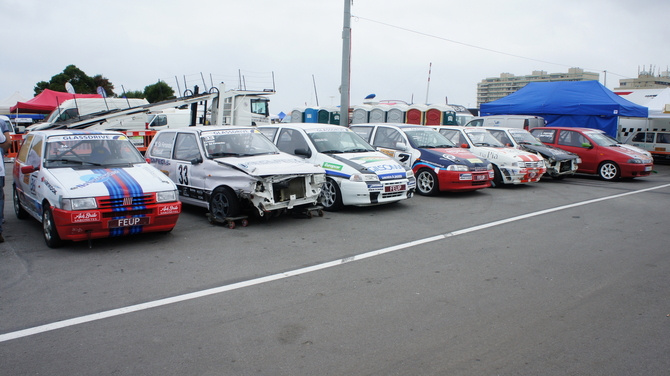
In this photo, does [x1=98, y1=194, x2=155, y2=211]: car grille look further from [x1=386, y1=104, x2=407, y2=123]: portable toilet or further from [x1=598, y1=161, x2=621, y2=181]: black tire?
[x1=386, y1=104, x2=407, y2=123]: portable toilet

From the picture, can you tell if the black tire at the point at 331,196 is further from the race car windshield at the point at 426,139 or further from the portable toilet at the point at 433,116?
the portable toilet at the point at 433,116

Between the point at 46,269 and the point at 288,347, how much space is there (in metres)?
3.60

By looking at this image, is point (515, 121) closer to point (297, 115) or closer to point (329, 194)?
point (297, 115)

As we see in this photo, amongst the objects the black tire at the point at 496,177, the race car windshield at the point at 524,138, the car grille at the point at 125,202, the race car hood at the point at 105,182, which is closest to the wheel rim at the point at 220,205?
the race car hood at the point at 105,182

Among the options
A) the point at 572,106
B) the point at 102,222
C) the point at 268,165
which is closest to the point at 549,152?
the point at 572,106

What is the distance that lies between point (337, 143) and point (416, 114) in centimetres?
1596

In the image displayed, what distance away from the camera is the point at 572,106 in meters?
21.9

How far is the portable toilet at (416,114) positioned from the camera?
81.8ft

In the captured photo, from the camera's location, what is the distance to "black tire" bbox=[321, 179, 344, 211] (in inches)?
364

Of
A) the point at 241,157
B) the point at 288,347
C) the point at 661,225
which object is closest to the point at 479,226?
the point at 661,225

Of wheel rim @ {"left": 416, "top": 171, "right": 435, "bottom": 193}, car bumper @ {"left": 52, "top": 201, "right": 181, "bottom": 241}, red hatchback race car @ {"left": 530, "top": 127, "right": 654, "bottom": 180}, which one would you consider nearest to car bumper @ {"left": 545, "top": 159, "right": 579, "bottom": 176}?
red hatchback race car @ {"left": 530, "top": 127, "right": 654, "bottom": 180}

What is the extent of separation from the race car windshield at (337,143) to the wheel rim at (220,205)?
2.44m

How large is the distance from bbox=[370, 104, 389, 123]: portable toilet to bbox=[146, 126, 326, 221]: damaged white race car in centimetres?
1685

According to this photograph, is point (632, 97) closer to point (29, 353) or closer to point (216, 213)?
point (216, 213)
